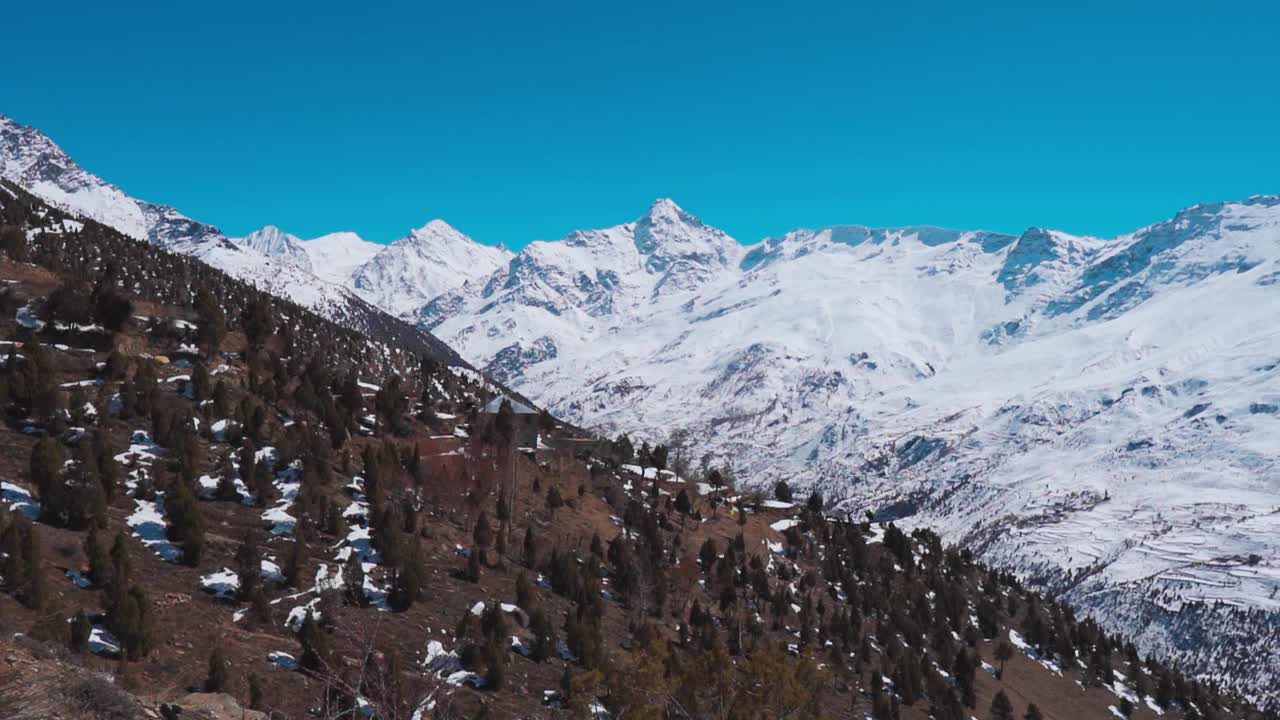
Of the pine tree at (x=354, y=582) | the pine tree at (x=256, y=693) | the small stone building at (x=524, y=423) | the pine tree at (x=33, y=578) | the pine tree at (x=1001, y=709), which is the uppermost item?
the small stone building at (x=524, y=423)

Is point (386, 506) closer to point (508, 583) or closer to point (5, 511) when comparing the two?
point (508, 583)

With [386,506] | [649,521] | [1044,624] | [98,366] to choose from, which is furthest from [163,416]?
[1044,624]

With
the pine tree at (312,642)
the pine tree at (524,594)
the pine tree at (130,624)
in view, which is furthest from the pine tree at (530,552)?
the pine tree at (130,624)

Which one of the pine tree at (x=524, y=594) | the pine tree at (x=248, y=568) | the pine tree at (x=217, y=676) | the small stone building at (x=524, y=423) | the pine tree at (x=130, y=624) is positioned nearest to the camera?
the pine tree at (x=217, y=676)

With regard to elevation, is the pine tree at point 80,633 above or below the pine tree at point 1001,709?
above

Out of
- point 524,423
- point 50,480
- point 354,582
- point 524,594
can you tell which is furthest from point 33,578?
point 524,423

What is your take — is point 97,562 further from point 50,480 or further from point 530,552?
point 530,552

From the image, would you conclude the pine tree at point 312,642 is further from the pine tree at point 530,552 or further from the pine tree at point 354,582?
the pine tree at point 530,552

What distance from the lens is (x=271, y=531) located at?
41.2 meters

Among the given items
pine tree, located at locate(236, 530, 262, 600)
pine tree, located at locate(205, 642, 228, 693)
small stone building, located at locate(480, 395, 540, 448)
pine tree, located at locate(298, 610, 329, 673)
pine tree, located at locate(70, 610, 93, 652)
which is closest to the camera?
pine tree, located at locate(70, 610, 93, 652)

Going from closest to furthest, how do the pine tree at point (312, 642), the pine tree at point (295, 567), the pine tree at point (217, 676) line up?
the pine tree at point (217, 676)
the pine tree at point (312, 642)
the pine tree at point (295, 567)

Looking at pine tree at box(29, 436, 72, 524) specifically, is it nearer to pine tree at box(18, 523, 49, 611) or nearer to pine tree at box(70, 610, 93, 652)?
pine tree at box(18, 523, 49, 611)

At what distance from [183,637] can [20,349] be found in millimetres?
28486

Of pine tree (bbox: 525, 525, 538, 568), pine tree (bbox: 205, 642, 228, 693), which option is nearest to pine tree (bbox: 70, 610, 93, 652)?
pine tree (bbox: 205, 642, 228, 693)
